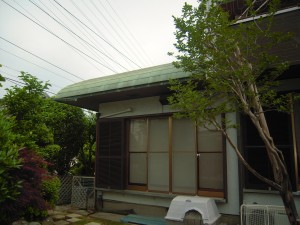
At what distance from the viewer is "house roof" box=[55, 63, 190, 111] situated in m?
6.98

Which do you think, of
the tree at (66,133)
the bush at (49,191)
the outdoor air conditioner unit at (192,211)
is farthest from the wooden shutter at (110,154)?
the outdoor air conditioner unit at (192,211)

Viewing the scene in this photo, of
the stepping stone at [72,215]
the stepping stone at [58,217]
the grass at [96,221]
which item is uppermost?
the stepping stone at [58,217]

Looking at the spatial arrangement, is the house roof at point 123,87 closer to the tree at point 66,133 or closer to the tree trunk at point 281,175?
the tree at point 66,133

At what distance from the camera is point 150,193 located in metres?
7.41

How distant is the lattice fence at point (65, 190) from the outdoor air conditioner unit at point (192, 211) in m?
5.49

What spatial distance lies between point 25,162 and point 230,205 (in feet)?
15.4

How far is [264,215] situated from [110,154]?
4902mm

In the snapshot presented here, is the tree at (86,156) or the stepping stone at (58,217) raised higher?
the tree at (86,156)

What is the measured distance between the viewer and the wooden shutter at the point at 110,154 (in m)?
8.17

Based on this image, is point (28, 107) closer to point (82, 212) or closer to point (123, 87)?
point (123, 87)

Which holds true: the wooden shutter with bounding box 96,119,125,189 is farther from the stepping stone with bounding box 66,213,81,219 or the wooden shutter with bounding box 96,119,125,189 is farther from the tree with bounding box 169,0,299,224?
Answer: the tree with bounding box 169,0,299,224

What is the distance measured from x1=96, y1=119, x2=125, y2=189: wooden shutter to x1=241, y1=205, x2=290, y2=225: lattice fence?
12.6ft

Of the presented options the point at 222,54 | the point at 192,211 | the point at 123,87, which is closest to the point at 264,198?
the point at 192,211

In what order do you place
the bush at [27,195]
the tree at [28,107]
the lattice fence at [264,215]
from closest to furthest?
the bush at [27,195] → the lattice fence at [264,215] → the tree at [28,107]
